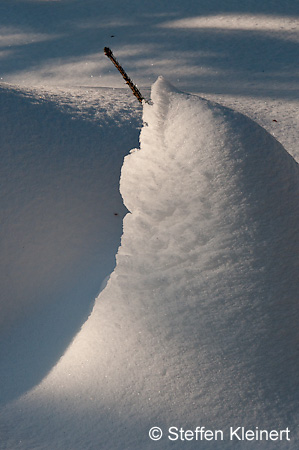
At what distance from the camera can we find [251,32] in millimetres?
2586

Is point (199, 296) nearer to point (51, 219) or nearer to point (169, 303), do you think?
point (169, 303)

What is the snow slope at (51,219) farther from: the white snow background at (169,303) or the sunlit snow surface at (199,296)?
the sunlit snow surface at (199,296)

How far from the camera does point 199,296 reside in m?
0.88

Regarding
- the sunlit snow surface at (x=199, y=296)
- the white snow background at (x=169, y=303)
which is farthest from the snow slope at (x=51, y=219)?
the sunlit snow surface at (x=199, y=296)

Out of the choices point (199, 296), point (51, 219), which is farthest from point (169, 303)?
point (51, 219)

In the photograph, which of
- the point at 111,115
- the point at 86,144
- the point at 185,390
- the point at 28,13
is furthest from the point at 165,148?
the point at 28,13

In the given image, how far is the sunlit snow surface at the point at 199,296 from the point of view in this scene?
2.84 ft

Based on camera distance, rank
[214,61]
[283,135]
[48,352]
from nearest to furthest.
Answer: [48,352], [283,135], [214,61]

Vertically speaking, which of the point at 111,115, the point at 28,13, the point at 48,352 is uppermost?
the point at 28,13

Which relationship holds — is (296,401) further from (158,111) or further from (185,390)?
(158,111)

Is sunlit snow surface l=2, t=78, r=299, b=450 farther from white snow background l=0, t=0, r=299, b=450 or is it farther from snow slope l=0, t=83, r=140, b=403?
snow slope l=0, t=83, r=140, b=403

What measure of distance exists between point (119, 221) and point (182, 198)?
57 centimetres

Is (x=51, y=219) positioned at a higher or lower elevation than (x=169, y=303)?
higher

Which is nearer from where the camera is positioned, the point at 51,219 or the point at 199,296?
the point at 199,296
